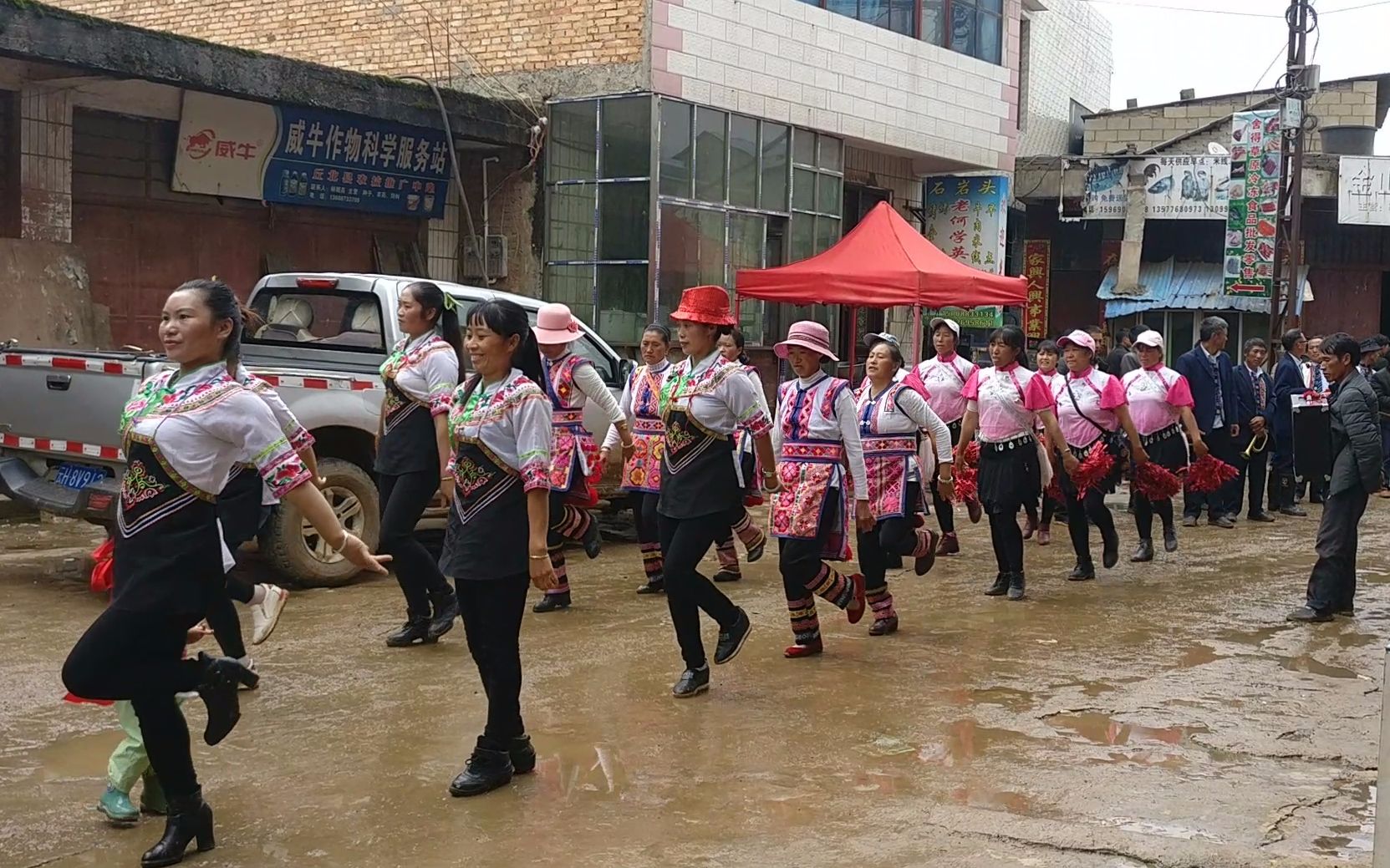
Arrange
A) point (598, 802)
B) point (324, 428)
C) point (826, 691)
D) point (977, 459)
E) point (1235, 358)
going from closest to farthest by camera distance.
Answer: point (598, 802) < point (826, 691) < point (324, 428) < point (977, 459) < point (1235, 358)

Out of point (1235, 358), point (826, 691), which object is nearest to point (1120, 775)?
point (826, 691)

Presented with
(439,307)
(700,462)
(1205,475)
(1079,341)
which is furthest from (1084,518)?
(439,307)

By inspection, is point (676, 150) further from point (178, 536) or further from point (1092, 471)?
point (178, 536)

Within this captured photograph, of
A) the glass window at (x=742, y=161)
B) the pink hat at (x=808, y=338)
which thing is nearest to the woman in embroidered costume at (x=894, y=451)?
the pink hat at (x=808, y=338)

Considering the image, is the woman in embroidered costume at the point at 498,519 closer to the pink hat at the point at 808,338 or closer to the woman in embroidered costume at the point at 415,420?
the woman in embroidered costume at the point at 415,420

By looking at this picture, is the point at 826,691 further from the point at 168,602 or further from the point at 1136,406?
the point at 1136,406

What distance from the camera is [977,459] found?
974cm

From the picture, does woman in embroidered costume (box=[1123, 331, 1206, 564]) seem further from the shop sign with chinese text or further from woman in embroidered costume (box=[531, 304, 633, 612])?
the shop sign with chinese text

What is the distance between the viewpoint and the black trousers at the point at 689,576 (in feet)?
20.5

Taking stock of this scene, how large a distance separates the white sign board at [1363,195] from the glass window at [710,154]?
42.1ft

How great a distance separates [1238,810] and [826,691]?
2.04m

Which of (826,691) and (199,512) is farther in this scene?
(826,691)

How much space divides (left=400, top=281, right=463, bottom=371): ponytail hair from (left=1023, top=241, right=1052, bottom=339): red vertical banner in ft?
70.0

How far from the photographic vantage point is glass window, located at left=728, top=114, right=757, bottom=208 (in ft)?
57.0
